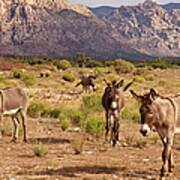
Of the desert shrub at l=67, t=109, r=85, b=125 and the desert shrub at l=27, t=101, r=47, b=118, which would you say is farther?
the desert shrub at l=27, t=101, r=47, b=118

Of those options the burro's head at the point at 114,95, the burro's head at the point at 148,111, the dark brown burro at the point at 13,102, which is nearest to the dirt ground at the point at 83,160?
the dark brown burro at the point at 13,102

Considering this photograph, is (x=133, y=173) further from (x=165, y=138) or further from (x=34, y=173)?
(x=34, y=173)

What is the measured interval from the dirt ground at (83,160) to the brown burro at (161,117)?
0.67 m

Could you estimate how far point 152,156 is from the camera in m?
8.68

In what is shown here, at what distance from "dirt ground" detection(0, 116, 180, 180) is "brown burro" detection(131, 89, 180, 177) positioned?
0.67 meters

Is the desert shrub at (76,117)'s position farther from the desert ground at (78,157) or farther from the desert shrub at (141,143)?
the desert shrub at (141,143)

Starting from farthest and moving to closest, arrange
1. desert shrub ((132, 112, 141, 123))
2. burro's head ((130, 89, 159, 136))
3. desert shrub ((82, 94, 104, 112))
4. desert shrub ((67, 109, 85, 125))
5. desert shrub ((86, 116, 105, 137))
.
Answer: desert shrub ((82, 94, 104, 112)) < desert shrub ((132, 112, 141, 123)) < desert shrub ((67, 109, 85, 125)) < desert shrub ((86, 116, 105, 137)) < burro's head ((130, 89, 159, 136))

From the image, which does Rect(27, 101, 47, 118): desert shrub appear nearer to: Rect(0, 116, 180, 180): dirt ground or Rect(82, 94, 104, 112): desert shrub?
Rect(82, 94, 104, 112): desert shrub

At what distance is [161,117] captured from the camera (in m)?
6.40

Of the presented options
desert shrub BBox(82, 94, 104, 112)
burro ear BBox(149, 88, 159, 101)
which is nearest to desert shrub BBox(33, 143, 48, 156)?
burro ear BBox(149, 88, 159, 101)

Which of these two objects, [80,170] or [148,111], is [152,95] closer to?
[148,111]

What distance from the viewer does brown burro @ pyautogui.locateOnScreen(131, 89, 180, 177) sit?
623 centimetres

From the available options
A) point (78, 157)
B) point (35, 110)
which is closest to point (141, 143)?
point (78, 157)

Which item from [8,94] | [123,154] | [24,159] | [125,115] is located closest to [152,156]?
[123,154]
